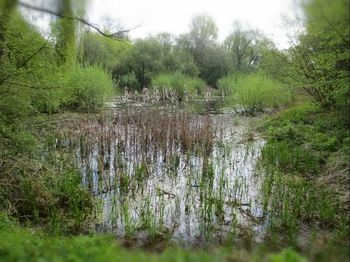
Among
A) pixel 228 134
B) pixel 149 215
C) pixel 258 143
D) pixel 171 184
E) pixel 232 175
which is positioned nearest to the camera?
pixel 149 215

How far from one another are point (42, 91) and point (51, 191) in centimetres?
156

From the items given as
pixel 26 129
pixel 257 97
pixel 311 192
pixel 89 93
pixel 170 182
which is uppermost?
pixel 257 97

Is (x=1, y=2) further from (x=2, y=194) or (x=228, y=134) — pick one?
(x=228, y=134)

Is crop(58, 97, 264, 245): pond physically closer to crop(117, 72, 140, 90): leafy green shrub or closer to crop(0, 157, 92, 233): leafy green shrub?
crop(0, 157, 92, 233): leafy green shrub

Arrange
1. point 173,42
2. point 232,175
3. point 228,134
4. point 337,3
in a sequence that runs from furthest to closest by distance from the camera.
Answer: point 173,42 < point 228,134 < point 232,175 < point 337,3

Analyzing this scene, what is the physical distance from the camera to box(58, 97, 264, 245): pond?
3.98 metres

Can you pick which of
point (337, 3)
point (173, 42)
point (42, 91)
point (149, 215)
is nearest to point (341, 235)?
point (149, 215)

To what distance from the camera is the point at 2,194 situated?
13.9 ft

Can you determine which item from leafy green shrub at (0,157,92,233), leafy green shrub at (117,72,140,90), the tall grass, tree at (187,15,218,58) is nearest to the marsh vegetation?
leafy green shrub at (0,157,92,233)

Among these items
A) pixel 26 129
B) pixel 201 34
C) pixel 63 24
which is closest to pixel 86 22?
pixel 63 24

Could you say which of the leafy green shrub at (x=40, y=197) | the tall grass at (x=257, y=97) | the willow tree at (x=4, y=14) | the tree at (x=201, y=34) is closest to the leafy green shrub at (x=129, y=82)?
the tree at (x=201, y=34)

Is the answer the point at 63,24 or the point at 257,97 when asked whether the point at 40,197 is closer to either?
the point at 63,24

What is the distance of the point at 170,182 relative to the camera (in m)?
5.58

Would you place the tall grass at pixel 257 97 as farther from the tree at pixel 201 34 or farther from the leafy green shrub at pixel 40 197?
the tree at pixel 201 34
